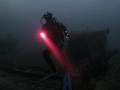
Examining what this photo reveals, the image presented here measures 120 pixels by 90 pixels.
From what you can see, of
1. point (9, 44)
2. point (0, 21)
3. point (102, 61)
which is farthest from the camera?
point (0, 21)

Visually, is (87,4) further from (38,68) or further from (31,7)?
(38,68)

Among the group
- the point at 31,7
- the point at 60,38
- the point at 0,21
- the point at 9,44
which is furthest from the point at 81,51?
the point at 31,7

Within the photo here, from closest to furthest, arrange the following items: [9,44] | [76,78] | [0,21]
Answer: [76,78] < [9,44] < [0,21]

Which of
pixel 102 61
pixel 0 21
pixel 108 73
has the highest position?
pixel 0 21

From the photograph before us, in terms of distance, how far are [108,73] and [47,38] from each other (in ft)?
18.2

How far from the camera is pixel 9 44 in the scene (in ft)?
57.3

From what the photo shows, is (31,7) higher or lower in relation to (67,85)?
higher

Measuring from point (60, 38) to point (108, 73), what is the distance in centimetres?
519

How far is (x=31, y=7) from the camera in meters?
163

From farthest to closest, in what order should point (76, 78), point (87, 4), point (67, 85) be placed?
point (87, 4) < point (76, 78) < point (67, 85)

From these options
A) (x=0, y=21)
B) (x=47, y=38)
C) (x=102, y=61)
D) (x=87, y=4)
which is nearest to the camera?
(x=47, y=38)

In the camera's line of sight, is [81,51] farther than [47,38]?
Yes

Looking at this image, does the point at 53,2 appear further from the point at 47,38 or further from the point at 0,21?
the point at 47,38

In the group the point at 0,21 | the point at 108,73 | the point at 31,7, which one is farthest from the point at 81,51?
the point at 31,7
